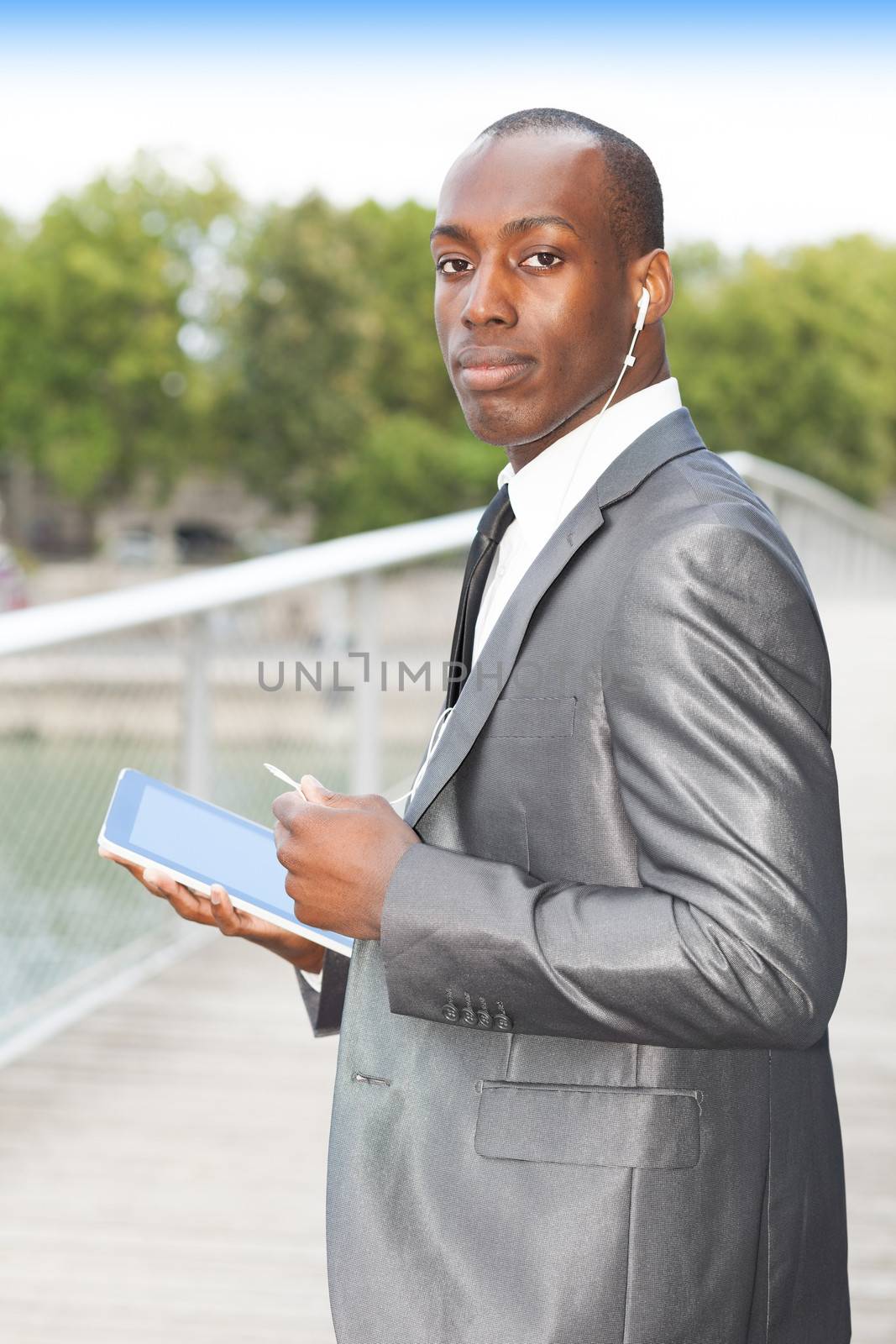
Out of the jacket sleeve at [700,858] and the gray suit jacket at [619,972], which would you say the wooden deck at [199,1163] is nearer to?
the gray suit jacket at [619,972]

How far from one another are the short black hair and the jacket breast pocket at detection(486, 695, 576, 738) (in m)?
0.36

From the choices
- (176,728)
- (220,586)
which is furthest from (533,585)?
(176,728)

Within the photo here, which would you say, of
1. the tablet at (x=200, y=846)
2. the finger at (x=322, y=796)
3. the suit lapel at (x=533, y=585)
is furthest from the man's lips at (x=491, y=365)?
the tablet at (x=200, y=846)

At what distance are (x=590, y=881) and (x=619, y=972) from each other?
11 cm

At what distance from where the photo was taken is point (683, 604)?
124 centimetres

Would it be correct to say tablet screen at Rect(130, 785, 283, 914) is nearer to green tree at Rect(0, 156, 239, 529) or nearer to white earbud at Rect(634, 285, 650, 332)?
white earbud at Rect(634, 285, 650, 332)

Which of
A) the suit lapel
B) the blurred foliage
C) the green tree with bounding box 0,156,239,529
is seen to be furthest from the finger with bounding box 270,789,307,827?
the green tree with bounding box 0,156,239,529

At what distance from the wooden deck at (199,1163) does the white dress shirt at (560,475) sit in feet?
5.94

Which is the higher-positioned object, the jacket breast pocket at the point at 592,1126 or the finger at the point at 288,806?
the finger at the point at 288,806

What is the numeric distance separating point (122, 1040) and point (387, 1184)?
116 inches

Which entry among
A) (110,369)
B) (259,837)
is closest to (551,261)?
(259,837)

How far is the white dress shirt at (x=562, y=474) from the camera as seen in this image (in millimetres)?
1415

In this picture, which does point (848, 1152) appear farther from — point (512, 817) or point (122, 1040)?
point (512, 817)

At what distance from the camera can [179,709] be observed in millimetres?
4941
